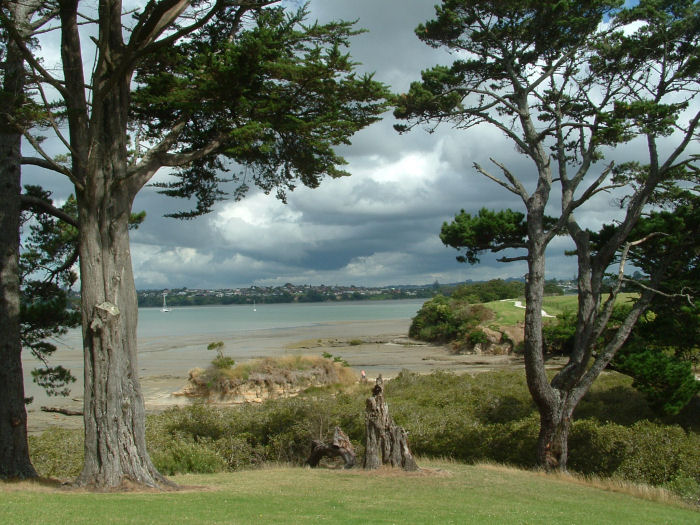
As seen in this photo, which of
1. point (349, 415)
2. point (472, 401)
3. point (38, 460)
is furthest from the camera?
point (472, 401)

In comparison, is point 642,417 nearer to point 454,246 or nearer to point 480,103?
point 454,246

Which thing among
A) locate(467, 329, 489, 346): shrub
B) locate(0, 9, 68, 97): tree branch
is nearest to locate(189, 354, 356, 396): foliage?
locate(467, 329, 489, 346): shrub

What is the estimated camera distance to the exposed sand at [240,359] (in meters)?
28.9

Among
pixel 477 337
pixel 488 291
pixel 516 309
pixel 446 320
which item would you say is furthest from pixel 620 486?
pixel 488 291

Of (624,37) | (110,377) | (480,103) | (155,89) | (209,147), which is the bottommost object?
(110,377)

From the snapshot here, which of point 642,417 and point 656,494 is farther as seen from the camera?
Result: point 642,417

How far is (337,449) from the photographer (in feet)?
42.1

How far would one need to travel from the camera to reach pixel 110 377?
9.29 m

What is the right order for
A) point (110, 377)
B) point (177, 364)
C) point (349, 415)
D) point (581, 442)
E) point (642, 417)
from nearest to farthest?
point (110, 377), point (581, 442), point (642, 417), point (349, 415), point (177, 364)

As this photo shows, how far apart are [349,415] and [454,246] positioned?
20.5 ft

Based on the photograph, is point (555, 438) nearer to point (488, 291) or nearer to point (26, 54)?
point (26, 54)

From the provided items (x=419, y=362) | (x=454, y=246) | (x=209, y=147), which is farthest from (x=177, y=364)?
(x=209, y=147)

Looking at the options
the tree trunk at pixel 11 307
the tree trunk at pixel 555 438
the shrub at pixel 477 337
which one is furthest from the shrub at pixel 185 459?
the shrub at pixel 477 337

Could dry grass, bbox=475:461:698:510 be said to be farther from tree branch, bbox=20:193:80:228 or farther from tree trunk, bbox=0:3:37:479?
tree branch, bbox=20:193:80:228
